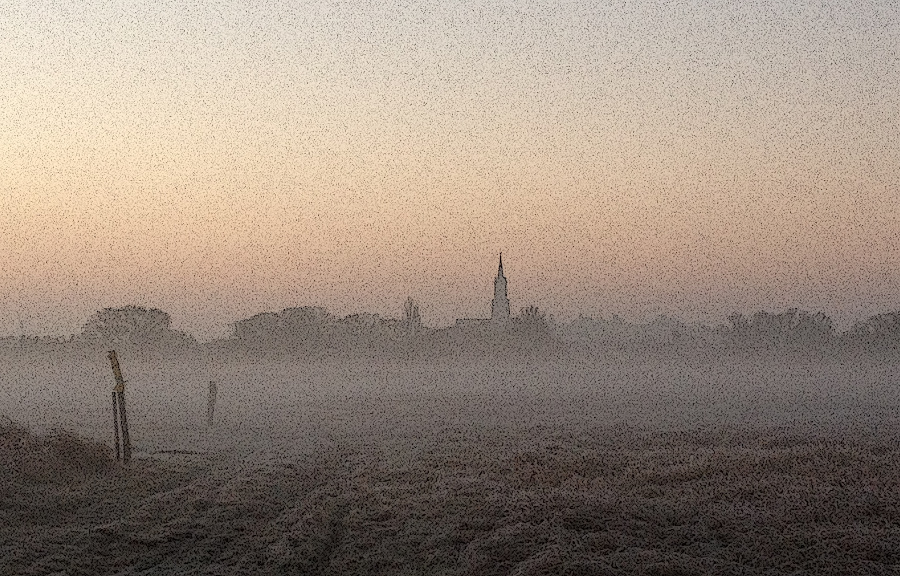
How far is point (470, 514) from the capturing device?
A: 51.5 ft

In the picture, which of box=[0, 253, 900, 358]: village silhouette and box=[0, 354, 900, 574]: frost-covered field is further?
box=[0, 253, 900, 358]: village silhouette

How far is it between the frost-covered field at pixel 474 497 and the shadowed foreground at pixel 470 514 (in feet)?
0.19

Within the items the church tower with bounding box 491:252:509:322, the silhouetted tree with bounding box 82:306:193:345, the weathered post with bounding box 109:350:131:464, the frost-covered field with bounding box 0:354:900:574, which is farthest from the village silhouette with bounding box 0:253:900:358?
the weathered post with bounding box 109:350:131:464

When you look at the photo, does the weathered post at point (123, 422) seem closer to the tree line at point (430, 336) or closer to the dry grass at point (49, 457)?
the dry grass at point (49, 457)

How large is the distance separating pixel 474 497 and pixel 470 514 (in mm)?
1447

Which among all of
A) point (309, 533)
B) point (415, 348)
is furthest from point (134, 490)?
point (415, 348)

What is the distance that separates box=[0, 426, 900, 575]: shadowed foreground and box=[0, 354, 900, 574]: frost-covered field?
0.19ft

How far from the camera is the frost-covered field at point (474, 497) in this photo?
42.4ft

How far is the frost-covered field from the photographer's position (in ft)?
42.4

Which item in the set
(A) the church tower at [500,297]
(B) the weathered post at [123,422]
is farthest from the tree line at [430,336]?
(B) the weathered post at [123,422]

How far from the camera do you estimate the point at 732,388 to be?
62.6 meters

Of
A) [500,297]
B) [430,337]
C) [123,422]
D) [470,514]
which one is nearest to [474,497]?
[470,514]

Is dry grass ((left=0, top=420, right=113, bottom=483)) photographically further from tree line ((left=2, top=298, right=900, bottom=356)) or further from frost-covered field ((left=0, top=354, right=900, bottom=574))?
tree line ((left=2, top=298, right=900, bottom=356))

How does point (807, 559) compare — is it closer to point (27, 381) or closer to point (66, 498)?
point (66, 498)
